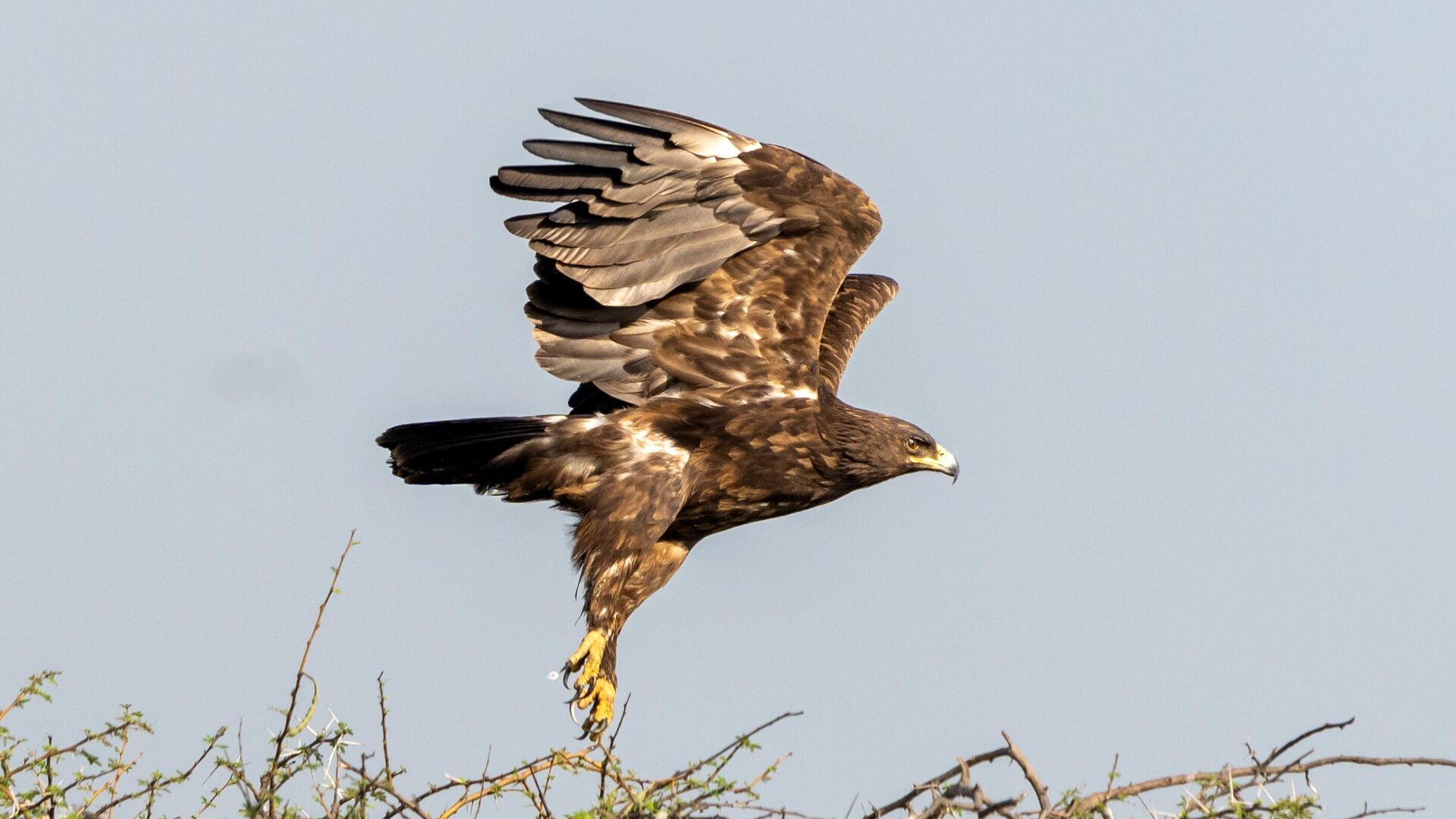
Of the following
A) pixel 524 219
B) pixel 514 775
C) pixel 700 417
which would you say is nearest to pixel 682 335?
pixel 700 417

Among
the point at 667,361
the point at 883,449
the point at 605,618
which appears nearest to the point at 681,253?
the point at 667,361

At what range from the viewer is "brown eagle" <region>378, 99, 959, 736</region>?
730cm

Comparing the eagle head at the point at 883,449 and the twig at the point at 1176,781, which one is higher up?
the eagle head at the point at 883,449

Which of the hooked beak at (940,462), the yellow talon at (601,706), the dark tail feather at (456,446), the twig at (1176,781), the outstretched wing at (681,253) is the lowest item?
the twig at (1176,781)

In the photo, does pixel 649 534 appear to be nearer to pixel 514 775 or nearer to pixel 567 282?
pixel 567 282

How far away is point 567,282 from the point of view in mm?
7703

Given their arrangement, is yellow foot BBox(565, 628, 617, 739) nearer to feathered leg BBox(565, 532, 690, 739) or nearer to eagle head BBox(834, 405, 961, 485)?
feathered leg BBox(565, 532, 690, 739)

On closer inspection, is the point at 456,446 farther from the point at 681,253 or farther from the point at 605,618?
the point at 681,253

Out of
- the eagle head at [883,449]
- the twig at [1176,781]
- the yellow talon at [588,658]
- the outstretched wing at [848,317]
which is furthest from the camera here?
the outstretched wing at [848,317]

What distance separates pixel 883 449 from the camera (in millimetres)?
7699

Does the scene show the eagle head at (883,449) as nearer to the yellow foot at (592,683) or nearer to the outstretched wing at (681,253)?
the outstretched wing at (681,253)

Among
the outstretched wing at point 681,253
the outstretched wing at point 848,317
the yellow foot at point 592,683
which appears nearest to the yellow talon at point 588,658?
the yellow foot at point 592,683

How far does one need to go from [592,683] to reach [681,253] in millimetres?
1864

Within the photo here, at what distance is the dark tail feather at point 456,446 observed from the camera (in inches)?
291
